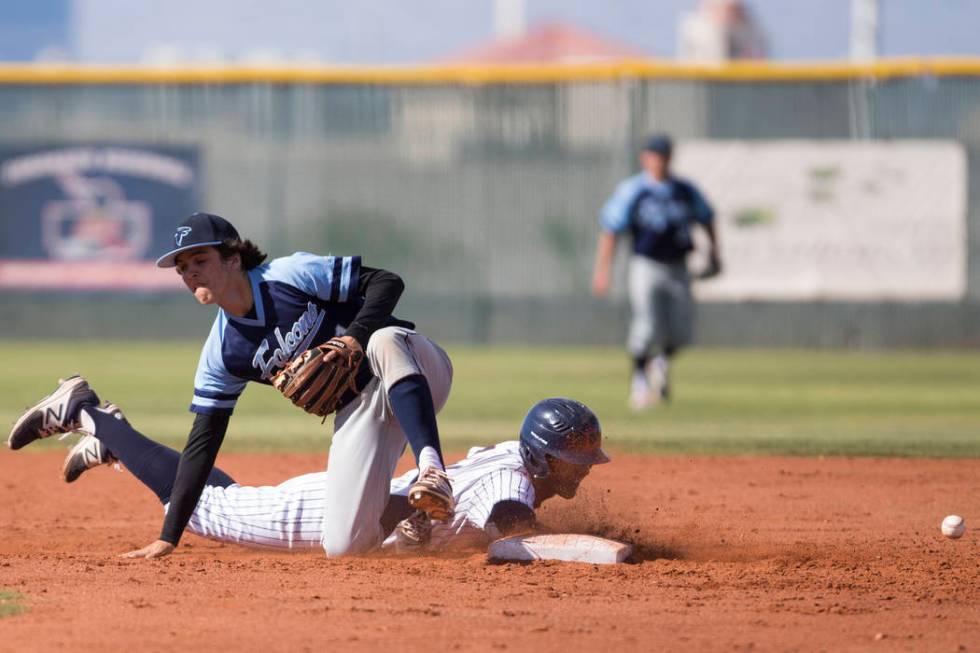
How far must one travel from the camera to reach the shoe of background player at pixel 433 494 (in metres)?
4.04

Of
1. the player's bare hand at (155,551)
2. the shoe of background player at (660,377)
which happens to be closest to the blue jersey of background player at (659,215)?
the shoe of background player at (660,377)

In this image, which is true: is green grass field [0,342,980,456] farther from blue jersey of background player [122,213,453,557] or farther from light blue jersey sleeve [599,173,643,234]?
blue jersey of background player [122,213,453,557]

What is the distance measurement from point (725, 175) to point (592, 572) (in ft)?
37.3

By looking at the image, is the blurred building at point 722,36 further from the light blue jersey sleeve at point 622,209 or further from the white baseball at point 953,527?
the white baseball at point 953,527

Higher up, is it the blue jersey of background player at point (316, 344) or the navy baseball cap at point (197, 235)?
the navy baseball cap at point (197, 235)

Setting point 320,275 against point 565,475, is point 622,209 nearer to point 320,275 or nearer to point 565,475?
point 565,475

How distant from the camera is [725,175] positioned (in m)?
15.1

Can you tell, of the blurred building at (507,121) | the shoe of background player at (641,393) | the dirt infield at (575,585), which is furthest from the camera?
the blurred building at (507,121)

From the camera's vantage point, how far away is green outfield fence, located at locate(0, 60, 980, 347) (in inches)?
590

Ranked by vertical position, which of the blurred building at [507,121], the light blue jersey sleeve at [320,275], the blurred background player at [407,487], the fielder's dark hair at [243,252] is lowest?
the blurred background player at [407,487]

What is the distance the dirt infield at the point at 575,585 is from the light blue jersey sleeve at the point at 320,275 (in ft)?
2.84

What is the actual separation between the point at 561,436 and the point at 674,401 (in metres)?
5.82

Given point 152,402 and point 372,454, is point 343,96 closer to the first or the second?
point 152,402

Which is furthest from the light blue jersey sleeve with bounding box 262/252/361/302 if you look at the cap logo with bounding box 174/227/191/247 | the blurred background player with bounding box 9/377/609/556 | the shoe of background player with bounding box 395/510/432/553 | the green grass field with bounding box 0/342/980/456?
the green grass field with bounding box 0/342/980/456
